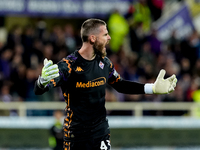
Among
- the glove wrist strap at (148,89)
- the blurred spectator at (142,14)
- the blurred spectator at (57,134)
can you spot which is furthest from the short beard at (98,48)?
→ the blurred spectator at (142,14)

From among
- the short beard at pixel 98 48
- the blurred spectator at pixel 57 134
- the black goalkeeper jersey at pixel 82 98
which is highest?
the short beard at pixel 98 48

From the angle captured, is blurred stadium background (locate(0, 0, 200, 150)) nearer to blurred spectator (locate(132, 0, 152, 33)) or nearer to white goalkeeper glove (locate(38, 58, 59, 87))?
blurred spectator (locate(132, 0, 152, 33))

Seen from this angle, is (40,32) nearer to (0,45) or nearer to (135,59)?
(0,45)

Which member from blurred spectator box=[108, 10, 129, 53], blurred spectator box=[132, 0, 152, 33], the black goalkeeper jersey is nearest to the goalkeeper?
the black goalkeeper jersey

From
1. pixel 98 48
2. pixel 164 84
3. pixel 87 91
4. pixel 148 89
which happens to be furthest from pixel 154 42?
pixel 87 91

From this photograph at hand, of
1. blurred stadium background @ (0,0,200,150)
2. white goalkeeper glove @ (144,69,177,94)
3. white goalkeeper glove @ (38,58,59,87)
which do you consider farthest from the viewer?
blurred stadium background @ (0,0,200,150)

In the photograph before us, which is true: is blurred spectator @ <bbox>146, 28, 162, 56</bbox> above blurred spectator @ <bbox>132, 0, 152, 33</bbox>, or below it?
below

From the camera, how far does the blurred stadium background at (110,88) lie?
39.4 ft

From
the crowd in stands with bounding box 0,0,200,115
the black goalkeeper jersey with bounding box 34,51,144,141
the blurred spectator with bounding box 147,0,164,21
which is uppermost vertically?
the blurred spectator with bounding box 147,0,164,21

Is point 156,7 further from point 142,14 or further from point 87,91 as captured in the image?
point 87,91

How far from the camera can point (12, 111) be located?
1209 cm

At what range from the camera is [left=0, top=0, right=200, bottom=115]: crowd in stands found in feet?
39.5

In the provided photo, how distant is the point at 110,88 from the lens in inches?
492

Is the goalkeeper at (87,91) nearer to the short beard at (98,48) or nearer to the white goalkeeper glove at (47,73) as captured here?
the short beard at (98,48)
